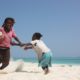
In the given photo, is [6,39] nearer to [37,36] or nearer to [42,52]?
[37,36]

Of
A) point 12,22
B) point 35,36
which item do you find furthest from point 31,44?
point 12,22

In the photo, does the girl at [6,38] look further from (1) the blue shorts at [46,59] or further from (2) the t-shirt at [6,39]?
(1) the blue shorts at [46,59]

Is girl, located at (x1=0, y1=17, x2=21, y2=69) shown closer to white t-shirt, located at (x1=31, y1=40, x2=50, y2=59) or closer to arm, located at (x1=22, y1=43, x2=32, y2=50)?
arm, located at (x1=22, y1=43, x2=32, y2=50)

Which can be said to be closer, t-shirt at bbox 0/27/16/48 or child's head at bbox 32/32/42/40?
t-shirt at bbox 0/27/16/48

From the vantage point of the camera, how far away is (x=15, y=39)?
10492 millimetres

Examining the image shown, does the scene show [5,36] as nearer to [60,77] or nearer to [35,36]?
[35,36]

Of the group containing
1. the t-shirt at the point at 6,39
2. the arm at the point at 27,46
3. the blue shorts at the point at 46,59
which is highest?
the t-shirt at the point at 6,39

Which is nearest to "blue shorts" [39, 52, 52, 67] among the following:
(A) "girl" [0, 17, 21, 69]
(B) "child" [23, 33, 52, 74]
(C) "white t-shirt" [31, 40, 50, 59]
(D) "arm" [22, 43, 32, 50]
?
(B) "child" [23, 33, 52, 74]

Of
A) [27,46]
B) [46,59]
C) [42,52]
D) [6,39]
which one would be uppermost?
[6,39]

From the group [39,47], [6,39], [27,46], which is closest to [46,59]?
[39,47]

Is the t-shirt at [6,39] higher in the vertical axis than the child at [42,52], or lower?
higher

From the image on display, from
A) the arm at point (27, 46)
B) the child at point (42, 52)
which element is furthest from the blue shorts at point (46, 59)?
the arm at point (27, 46)

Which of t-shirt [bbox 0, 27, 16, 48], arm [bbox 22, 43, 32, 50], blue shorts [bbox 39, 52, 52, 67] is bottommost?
blue shorts [bbox 39, 52, 52, 67]

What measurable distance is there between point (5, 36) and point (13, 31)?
1.78 ft
